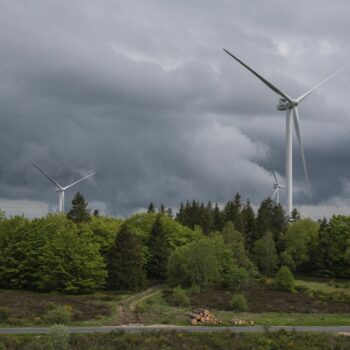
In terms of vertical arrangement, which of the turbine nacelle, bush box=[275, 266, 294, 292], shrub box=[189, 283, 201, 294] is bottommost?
shrub box=[189, 283, 201, 294]

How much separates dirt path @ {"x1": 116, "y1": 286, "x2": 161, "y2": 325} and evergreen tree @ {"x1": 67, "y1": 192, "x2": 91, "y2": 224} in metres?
33.6

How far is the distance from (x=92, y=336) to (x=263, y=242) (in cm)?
6969

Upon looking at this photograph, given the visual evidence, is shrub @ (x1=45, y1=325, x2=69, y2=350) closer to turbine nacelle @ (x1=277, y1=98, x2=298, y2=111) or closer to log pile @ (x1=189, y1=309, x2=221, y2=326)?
log pile @ (x1=189, y1=309, x2=221, y2=326)

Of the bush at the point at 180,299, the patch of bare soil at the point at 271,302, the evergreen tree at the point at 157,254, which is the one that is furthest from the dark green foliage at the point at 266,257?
the bush at the point at 180,299

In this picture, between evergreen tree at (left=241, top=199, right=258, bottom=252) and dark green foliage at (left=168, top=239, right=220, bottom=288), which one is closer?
dark green foliage at (left=168, top=239, right=220, bottom=288)

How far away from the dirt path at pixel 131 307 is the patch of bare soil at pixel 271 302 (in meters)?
6.78

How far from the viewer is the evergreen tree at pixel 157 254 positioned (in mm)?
100750

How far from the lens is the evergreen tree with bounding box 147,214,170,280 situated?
101 meters

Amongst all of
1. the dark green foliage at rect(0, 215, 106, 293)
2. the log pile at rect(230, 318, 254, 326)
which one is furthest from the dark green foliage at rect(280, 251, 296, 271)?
the log pile at rect(230, 318, 254, 326)

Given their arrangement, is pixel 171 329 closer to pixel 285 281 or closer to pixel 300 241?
pixel 285 281

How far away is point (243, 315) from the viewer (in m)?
61.9

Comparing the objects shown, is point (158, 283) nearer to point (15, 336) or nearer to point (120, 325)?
point (120, 325)

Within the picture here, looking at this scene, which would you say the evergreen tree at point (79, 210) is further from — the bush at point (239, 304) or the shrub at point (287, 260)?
the bush at point (239, 304)

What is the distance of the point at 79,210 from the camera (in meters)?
120
